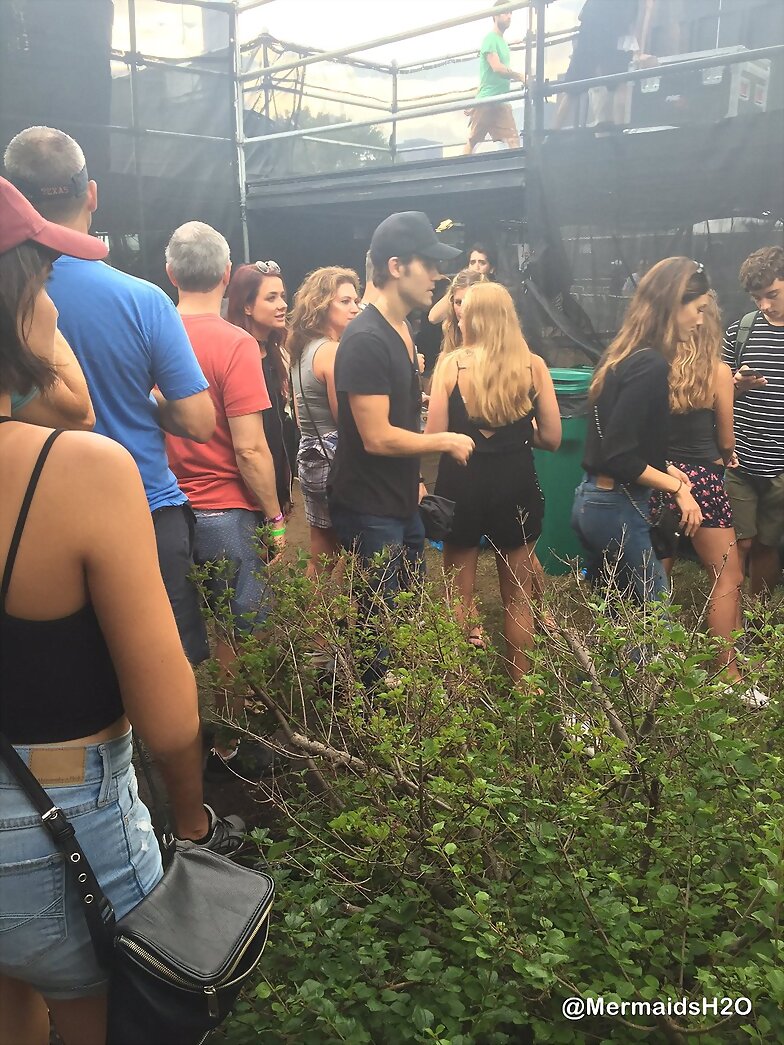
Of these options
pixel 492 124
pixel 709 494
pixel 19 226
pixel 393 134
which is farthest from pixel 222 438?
pixel 393 134

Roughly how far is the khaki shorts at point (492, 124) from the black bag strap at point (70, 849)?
5.01m

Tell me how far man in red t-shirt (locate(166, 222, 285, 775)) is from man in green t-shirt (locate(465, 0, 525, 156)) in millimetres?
2995

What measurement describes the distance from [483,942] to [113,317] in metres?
1.75

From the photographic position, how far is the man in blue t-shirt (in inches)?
91.3

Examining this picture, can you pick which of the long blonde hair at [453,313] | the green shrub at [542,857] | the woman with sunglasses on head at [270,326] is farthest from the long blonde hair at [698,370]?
the green shrub at [542,857]

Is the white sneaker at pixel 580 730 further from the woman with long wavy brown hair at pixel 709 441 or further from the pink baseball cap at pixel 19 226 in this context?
the woman with long wavy brown hair at pixel 709 441

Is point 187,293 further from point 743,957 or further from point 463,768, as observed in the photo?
point 743,957

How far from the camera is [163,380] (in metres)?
2.42

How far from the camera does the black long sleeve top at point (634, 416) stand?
3037 mm

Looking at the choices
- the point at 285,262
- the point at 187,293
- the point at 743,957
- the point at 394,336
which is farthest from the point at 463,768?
the point at 285,262

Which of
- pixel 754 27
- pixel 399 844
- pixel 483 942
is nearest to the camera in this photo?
pixel 483 942

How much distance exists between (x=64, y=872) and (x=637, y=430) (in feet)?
7.95

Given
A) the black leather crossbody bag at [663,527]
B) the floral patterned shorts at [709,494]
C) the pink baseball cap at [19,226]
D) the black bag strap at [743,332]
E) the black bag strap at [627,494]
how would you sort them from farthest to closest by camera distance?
the black bag strap at [743,332] → the floral patterned shorts at [709,494] → the black leather crossbody bag at [663,527] → the black bag strap at [627,494] → the pink baseball cap at [19,226]

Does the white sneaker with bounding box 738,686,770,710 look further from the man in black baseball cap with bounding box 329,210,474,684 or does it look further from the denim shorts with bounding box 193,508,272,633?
the denim shorts with bounding box 193,508,272,633
